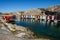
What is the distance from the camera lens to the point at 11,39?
573 inches

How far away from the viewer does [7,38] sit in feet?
48.2

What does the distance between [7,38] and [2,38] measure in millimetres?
456

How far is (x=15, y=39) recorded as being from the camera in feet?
48.7

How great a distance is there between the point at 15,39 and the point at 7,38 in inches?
28.9

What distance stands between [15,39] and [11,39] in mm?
446
